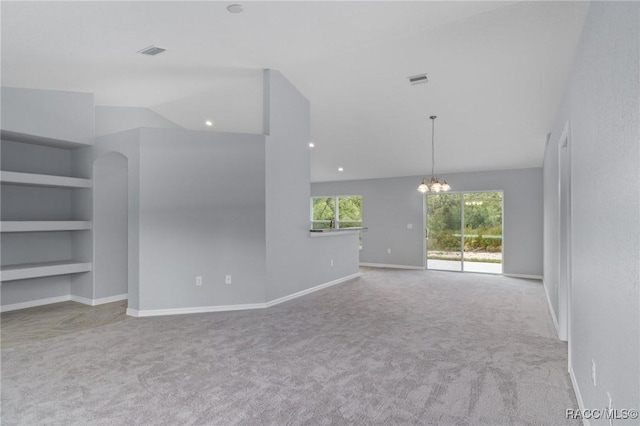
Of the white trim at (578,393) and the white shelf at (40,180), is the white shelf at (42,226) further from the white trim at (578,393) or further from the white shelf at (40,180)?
the white trim at (578,393)

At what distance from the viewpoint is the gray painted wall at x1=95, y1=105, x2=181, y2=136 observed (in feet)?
19.8

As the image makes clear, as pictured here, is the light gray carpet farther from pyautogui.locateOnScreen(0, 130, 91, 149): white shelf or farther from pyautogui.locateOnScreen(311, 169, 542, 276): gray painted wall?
pyautogui.locateOnScreen(311, 169, 542, 276): gray painted wall

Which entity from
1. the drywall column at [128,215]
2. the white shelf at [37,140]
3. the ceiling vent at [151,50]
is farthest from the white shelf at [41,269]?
the ceiling vent at [151,50]

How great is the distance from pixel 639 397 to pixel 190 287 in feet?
14.7

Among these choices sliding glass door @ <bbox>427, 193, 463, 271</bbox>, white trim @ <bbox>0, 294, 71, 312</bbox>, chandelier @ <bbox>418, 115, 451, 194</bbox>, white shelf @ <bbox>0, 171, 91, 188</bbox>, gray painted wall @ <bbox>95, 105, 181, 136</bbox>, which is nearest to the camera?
white shelf @ <bbox>0, 171, 91, 188</bbox>

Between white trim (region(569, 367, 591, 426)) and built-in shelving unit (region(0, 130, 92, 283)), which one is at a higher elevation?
built-in shelving unit (region(0, 130, 92, 283))

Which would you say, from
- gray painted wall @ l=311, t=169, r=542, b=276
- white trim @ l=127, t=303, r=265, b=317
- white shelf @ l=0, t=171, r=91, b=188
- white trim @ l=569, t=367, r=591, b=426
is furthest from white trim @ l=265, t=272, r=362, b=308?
white trim @ l=569, t=367, r=591, b=426

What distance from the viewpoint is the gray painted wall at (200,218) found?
4574mm

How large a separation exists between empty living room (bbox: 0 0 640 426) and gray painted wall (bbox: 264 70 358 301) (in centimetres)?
4

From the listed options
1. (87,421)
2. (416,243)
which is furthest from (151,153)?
(416,243)

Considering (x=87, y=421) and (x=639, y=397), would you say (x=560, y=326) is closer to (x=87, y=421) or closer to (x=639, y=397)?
(x=639, y=397)

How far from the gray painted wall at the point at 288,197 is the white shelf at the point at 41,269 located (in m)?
2.80

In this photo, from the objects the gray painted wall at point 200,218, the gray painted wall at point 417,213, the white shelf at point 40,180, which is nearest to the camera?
the white shelf at point 40,180

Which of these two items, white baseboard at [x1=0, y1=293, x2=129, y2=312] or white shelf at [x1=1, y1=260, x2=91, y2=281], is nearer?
white shelf at [x1=1, y1=260, x2=91, y2=281]
